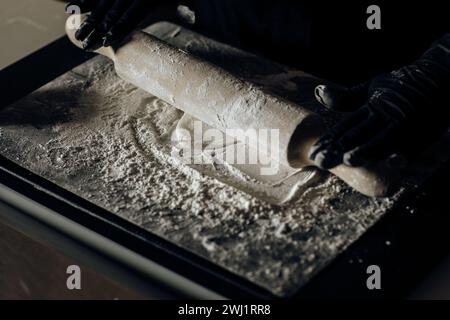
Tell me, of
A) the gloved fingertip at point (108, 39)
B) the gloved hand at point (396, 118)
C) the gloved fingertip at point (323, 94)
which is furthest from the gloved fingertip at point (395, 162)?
the gloved fingertip at point (108, 39)

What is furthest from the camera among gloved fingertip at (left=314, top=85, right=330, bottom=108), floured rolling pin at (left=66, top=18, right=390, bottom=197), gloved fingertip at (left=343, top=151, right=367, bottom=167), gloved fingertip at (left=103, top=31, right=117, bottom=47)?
gloved fingertip at (left=103, top=31, right=117, bottom=47)

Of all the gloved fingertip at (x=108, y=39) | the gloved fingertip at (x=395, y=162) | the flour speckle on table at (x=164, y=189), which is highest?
the gloved fingertip at (x=108, y=39)

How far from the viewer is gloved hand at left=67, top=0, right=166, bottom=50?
1743mm

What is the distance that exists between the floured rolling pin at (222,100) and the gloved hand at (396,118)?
62mm

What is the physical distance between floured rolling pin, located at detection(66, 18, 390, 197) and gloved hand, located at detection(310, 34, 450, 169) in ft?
0.20

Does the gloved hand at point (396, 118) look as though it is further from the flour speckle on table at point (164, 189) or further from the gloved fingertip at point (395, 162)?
the flour speckle on table at point (164, 189)

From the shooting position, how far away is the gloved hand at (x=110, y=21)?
5.72 ft

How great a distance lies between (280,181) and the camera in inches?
59.6

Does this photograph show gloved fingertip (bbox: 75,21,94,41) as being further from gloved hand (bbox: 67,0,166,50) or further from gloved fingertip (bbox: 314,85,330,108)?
gloved fingertip (bbox: 314,85,330,108)

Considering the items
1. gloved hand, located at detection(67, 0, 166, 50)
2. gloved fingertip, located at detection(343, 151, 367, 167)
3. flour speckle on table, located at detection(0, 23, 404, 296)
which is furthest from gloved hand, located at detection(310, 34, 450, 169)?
gloved hand, located at detection(67, 0, 166, 50)

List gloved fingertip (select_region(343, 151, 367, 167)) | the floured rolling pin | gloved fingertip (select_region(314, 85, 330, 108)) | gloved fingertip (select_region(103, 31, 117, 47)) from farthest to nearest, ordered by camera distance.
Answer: gloved fingertip (select_region(103, 31, 117, 47)) → gloved fingertip (select_region(314, 85, 330, 108)) → the floured rolling pin → gloved fingertip (select_region(343, 151, 367, 167))

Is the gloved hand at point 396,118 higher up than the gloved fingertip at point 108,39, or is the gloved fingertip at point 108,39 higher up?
the gloved hand at point 396,118

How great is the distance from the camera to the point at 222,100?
5.06 ft

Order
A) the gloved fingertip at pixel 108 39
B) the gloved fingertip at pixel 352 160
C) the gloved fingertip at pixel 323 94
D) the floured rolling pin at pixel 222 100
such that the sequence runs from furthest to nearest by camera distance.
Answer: the gloved fingertip at pixel 108 39, the gloved fingertip at pixel 323 94, the floured rolling pin at pixel 222 100, the gloved fingertip at pixel 352 160
